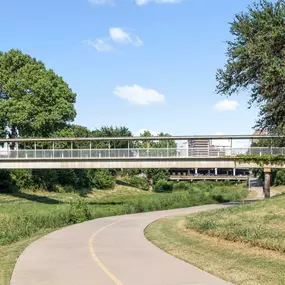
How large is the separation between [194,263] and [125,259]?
2.16 metres

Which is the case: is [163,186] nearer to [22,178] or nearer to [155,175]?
[155,175]

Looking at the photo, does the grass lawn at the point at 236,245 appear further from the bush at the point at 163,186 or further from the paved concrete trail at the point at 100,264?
the bush at the point at 163,186

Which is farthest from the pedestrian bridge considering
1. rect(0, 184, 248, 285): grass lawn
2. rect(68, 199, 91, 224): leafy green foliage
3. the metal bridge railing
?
rect(68, 199, 91, 224): leafy green foliage

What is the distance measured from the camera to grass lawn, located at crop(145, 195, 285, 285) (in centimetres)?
1009

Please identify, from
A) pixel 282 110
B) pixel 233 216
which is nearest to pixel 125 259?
pixel 233 216

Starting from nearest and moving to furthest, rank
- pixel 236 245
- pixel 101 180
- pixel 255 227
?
1. pixel 236 245
2. pixel 255 227
3. pixel 101 180

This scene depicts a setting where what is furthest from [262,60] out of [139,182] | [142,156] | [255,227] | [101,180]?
[139,182]

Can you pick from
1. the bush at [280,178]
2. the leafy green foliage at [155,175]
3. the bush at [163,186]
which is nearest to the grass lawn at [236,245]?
the bush at [163,186]

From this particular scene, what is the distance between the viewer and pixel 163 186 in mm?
83125

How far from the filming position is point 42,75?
189 ft

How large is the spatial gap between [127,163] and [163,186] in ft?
123

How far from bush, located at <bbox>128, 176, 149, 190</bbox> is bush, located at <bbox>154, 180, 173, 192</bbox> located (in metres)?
1.89

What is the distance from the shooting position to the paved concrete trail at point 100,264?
9.58 metres

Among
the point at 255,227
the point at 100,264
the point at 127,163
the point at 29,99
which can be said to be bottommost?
the point at 100,264
